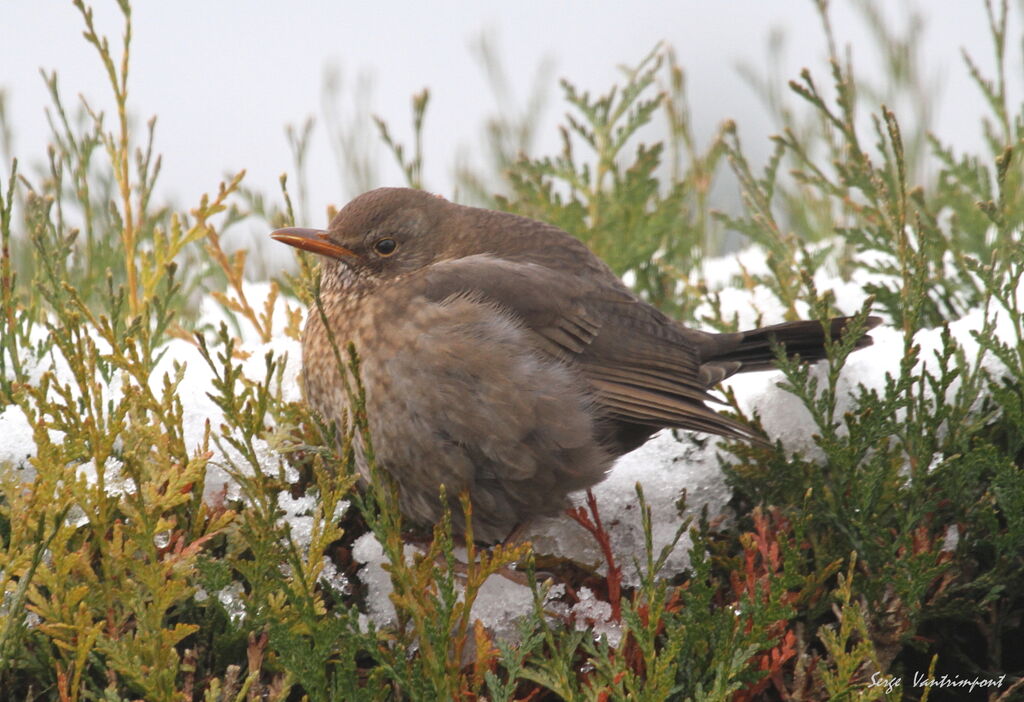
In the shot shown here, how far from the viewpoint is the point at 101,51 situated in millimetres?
3078

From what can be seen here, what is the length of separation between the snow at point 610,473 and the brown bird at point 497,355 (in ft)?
0.32

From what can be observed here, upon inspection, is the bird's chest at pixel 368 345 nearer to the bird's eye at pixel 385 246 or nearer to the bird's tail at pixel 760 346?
the bird's eye at pixel 385 246

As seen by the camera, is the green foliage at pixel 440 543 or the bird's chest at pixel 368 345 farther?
the bird's chest at pixel 368 345

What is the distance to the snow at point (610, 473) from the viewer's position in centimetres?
264

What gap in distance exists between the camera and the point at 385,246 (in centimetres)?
347

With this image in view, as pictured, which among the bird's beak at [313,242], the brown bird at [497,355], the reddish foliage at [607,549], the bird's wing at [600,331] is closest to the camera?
the reddish foliage at [607,549]

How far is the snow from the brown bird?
0.10 metres

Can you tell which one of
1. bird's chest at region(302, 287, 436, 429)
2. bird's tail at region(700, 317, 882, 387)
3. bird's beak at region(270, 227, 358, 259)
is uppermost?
bird's beak at region(270, 227, 358, 259)

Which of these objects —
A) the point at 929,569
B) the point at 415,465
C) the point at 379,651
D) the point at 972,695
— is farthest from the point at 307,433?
the point at 972,695

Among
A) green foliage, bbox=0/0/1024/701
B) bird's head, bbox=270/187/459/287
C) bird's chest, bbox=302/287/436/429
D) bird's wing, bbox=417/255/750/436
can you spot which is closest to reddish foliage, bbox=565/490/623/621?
green foliage, bbox=0/0/1024/701

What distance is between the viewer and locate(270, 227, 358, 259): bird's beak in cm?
327

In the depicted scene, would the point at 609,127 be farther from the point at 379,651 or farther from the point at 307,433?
the point at 379,651

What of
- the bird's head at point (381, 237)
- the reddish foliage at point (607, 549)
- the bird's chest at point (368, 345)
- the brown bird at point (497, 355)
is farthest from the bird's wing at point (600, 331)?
the reddish foliage at point (607, 549)

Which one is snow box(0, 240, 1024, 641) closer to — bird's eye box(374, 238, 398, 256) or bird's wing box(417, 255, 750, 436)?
bird's wing box(417, 255, 750, 436)
